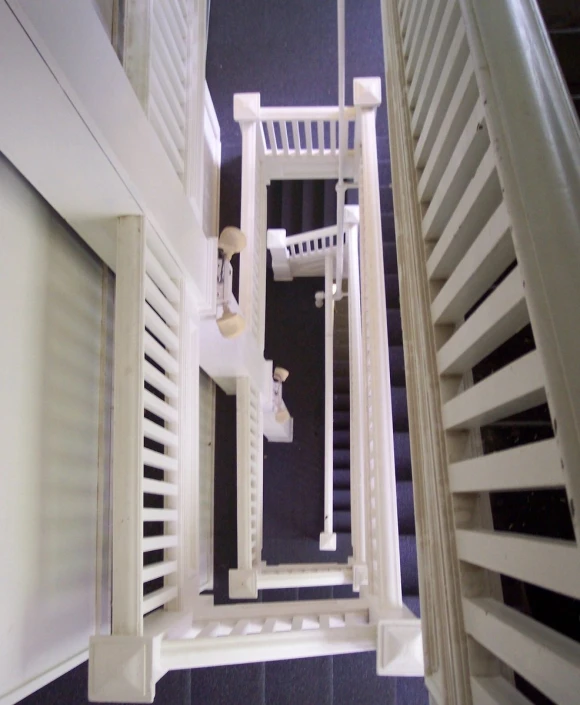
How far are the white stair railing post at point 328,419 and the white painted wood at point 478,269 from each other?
8.52ft

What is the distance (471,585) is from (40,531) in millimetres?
801

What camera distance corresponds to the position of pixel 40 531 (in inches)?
44.2

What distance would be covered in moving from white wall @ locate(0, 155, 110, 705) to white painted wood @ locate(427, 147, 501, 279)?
30.0 inches

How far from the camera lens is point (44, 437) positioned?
1153mm

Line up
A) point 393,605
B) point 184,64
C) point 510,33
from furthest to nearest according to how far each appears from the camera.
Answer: point 184,64 < point 393,605 < point 510,33

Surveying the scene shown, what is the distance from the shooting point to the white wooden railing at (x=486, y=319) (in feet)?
1.84

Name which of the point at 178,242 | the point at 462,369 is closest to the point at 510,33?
the point at 462,369

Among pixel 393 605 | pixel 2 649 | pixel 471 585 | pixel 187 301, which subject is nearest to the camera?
pixel 471 585

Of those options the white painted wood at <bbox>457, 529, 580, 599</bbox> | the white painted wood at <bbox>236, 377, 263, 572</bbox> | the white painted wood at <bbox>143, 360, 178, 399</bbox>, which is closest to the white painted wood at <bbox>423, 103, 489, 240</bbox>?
the white painted wood at <bbox>457, 529, 580, 599</bbox>

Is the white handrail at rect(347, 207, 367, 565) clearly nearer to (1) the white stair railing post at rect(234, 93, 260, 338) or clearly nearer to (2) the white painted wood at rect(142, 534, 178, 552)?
(1) the white stair railing post at rect(234, 93, 260, 338)

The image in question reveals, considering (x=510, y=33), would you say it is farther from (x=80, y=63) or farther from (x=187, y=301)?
(x=187, y=301)

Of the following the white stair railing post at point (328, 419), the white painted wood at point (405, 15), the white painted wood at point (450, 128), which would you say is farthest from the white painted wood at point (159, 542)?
the white stair railing post at point (328, 419)

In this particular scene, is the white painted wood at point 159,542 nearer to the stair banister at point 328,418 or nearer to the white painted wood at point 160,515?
the white painted wood at point 160,515

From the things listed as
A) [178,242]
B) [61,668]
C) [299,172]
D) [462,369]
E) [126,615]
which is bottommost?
[61,668]
